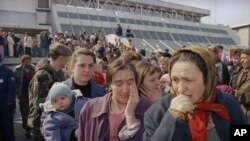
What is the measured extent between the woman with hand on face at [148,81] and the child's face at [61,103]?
66 cm

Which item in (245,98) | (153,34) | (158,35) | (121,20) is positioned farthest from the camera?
(158,35)

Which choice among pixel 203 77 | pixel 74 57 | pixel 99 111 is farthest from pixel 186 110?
pixel 74 57

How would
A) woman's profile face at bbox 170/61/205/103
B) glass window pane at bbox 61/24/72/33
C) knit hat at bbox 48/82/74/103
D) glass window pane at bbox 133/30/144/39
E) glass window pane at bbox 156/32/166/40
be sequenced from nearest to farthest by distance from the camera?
1. woman's profile face at bbox 170/61/205/103
2. knit hat at bbox 48/82/74/103
3. glass window pane at bbox 61/24/72/33
4. glass window pane at bbox 133/30/144/39
5. glass window pane at bbox 156/32/166/40

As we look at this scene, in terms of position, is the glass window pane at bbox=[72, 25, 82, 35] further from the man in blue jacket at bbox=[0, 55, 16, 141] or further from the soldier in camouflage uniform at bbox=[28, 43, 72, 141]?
the soldier in camouflage uniform at bbox=[28, 43, 72, 141]

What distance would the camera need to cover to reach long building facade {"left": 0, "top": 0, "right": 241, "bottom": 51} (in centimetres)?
3203

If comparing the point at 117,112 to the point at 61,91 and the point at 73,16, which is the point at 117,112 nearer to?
the point at 61,91

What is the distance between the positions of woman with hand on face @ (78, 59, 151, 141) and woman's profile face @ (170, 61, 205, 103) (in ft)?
1.88

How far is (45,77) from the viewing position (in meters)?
4.12

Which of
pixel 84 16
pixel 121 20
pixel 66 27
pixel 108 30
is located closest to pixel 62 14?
pixel 84 16

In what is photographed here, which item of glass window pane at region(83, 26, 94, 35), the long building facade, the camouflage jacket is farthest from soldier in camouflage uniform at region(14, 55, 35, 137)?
glass window pane at region(83, 26, 94, 35)

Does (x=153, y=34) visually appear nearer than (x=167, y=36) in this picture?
Yes

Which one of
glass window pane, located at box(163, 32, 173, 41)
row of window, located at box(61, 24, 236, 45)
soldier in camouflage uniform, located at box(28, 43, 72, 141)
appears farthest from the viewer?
glass window pane, located at box(163, 32, 173, 41)

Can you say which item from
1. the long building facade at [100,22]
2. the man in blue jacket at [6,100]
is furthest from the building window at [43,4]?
the man in blue jacket at [6,100]

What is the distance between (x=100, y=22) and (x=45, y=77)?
3024cm
